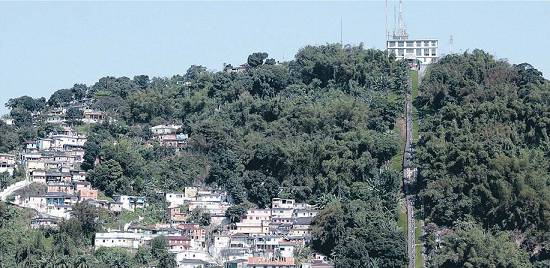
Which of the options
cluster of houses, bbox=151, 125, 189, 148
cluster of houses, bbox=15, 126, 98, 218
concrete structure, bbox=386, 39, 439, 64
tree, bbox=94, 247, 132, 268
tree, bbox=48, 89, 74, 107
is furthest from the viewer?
concrete structure, bbox=386, 39, 439, 64

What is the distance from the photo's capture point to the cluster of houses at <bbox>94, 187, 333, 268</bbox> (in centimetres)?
5419

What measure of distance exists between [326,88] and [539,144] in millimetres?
13758

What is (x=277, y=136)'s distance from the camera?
64625mm

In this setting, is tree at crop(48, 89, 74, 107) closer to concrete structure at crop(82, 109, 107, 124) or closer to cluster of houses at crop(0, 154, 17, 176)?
concrete structure at crop(82, 109, 107, 124)

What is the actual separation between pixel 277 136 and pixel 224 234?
907cm

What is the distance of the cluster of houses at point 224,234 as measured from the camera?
178ft

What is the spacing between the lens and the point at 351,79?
7181cm

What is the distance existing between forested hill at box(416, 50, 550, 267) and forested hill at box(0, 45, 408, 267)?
1909 mm

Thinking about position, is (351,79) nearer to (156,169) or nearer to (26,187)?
(156,169)

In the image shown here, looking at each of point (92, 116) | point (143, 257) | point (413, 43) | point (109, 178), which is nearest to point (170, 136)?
point (92, 116)

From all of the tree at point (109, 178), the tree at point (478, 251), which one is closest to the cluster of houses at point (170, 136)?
the tree at point (109, 178)

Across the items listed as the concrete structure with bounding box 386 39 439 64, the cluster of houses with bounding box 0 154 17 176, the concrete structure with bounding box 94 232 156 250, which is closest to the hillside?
the concrete structure with bounding box 94 232 156 250

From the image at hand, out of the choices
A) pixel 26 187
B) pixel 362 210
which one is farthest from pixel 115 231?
pixel 362 210

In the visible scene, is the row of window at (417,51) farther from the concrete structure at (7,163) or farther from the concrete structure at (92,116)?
the concrete structure at (7,163)
